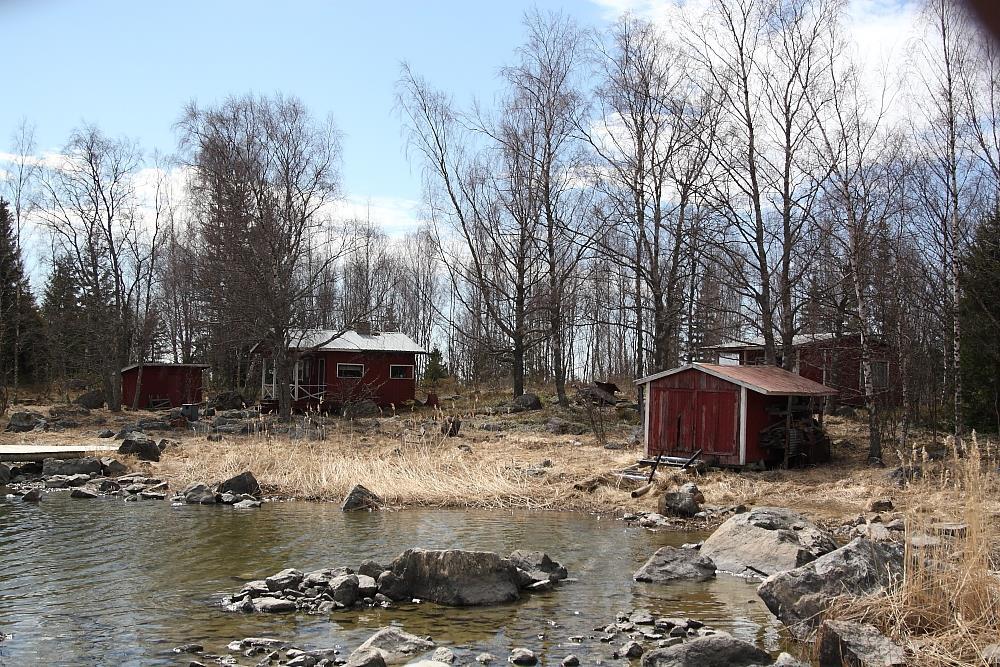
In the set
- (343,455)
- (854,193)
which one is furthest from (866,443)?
(343,455)

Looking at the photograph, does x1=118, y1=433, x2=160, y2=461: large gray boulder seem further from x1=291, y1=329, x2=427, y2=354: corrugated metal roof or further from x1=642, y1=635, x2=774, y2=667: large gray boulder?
x1=642, y1=635, x2=774, y2=667: large gray boulder

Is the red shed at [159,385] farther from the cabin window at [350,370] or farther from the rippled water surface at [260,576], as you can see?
the rippled water surface at [260,576]

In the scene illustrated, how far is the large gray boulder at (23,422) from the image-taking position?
28.9 meters

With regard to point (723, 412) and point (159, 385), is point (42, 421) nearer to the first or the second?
point (159, 385)

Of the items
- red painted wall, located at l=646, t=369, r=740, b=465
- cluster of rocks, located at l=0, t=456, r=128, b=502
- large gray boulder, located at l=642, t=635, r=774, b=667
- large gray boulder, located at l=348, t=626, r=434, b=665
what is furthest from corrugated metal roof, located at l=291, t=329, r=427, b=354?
large gray boulder, located at l=642, t=635, r=774, b=667

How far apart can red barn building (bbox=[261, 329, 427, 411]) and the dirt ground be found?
10.3 m

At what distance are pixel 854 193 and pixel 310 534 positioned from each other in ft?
50.1

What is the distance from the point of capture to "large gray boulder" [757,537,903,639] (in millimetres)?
8289

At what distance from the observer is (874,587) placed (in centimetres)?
838

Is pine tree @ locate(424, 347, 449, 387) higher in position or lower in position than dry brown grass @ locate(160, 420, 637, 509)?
higher

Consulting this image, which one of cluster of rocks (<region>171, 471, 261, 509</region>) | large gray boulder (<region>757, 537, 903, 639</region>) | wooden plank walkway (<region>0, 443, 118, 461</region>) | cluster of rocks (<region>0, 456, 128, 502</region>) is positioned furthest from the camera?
wooden plank walkway (<region>0, 443, 118, 461</region>)

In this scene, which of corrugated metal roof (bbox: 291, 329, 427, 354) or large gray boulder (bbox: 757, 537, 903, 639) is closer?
large gray boulder (bbox: 757, 537, 903, 639)

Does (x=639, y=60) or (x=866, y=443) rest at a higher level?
(x=639, y=60)

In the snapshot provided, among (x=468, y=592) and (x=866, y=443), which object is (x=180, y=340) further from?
(x=468, y=592)
